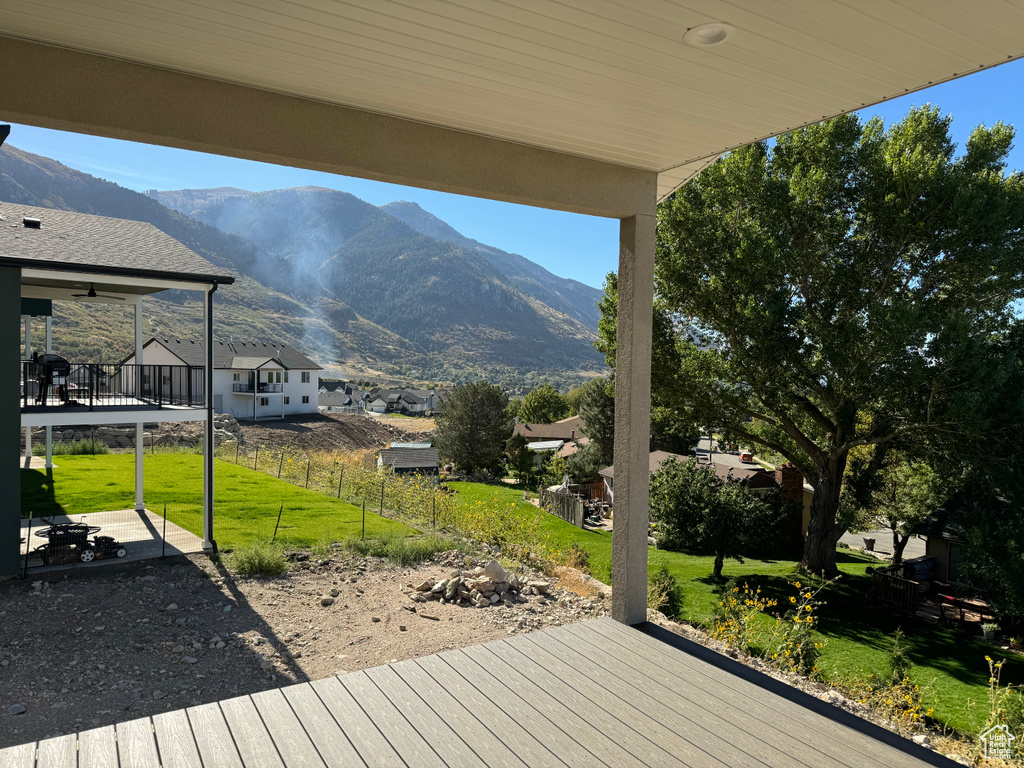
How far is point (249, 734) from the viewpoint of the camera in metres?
2.43

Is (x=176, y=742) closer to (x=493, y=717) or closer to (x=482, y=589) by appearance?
(x=493, y=717)

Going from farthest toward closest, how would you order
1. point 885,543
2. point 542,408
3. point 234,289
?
point 234,289, point 542,408, point 885,543

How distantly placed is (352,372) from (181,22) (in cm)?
9170

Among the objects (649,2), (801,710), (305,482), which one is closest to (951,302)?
(801,710)

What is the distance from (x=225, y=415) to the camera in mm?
35719

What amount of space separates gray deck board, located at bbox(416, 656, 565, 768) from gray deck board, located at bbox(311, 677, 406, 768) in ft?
1.36

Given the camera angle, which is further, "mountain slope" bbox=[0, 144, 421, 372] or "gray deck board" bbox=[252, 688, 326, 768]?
"mountain slope" bbox=[0, 144, 421, 372]

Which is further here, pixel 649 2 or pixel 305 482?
pixel 305 482

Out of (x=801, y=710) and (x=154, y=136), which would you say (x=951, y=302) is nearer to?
(x=801, y=710)

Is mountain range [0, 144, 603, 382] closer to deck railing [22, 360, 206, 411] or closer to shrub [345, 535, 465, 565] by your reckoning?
deck railing [22, 360, 206, 411]

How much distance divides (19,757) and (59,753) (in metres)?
0.13

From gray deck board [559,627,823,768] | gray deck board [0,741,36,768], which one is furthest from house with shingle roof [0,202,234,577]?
gray deck board [559,627,823,768]

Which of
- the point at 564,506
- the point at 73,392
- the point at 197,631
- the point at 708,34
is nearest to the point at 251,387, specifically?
the point at 564,506

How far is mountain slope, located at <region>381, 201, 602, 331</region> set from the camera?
150 meters
